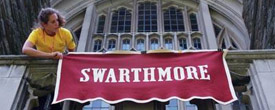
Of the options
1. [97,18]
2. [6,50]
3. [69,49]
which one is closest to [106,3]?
[97,18]

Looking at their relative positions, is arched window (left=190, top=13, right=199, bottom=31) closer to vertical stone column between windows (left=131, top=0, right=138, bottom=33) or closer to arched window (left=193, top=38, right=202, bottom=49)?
arched window (left=193, top=38, right=202, bottom=49)

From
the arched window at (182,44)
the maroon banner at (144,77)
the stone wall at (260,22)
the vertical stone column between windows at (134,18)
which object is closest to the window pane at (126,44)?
the vertical stone column between windows at (134,18)

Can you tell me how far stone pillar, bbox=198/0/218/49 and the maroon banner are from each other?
6.22 metres

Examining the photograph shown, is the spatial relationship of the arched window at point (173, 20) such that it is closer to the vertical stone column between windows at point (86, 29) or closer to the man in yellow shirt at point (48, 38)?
the vertical stone column between windows at point (86, 29)

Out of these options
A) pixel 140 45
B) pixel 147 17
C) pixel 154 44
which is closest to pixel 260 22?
pixel 154 44

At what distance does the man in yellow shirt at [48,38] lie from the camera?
5.03m

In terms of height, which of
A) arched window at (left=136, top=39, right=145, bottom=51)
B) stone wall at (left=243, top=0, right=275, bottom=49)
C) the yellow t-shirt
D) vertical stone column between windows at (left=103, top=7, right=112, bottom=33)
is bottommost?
the yellow t-shirt

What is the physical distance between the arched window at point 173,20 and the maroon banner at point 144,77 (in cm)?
762

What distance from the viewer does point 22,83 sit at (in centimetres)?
488

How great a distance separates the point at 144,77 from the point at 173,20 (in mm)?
8537

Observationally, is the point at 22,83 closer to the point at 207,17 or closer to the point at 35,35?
the point at 35,35

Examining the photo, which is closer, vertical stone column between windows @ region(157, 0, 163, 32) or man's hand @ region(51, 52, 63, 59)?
man's hand @ region(51, 52, 63, 59)

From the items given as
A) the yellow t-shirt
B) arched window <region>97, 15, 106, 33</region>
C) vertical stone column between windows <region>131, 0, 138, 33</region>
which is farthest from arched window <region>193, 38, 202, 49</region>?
the yellow t-shirt

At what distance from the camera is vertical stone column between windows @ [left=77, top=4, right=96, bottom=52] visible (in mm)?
11477
